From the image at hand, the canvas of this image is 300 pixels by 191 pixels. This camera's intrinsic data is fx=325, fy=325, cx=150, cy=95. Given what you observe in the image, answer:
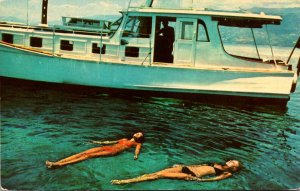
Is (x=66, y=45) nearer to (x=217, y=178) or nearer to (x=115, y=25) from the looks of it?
(x=115, y=25)

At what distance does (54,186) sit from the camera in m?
6.47

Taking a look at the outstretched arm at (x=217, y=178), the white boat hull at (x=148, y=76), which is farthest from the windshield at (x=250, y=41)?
the outstretched arm at (x=217, y=178)

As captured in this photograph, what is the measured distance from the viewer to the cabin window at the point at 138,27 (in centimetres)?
1398

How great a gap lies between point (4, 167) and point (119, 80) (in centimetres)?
724

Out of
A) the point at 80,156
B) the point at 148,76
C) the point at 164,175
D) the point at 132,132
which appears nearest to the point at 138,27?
the point at 148,76

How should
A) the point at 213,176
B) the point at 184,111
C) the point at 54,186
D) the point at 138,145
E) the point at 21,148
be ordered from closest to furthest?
the point at 54,186 → the point at 213,176 → the point at 21,148 → the point at 138,145 → the point at 184,111

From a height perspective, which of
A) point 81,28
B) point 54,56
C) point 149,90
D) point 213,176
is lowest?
point 213,176

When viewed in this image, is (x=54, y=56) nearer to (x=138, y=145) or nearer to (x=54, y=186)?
(x=138, y=145)

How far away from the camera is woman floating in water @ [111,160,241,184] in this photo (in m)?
7.02

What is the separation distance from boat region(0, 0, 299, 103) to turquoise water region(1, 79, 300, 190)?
0.71 m

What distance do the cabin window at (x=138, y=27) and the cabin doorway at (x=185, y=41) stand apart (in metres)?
1.31

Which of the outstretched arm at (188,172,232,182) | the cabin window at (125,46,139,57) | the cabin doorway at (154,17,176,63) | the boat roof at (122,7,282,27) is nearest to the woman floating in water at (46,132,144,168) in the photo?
the outstretched arm at (188,172,232,182)

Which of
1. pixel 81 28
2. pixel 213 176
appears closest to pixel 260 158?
pixel 213 176

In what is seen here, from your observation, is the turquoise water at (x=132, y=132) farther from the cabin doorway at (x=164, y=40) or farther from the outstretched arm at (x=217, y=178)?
the cabin doorway at (x=164, y=40)
